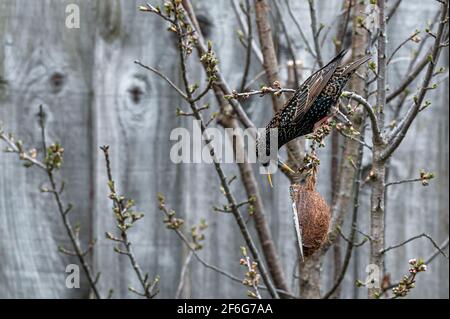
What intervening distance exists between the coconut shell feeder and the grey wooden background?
975 millimetres

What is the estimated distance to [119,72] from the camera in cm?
299

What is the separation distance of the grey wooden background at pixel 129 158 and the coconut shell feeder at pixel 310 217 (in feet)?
3.20

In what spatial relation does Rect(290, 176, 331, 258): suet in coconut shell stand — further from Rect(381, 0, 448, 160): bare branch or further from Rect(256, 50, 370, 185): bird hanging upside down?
Rect(381, 0, 448, 160): bare branch

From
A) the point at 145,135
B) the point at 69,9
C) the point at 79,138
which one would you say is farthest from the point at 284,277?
the point at 69,9

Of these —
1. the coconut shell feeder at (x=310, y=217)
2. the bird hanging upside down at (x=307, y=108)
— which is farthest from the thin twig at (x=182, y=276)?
the coconut shell feeder at (x=310, y=217)

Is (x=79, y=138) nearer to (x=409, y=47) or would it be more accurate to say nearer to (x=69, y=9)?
(x=69, y=9)

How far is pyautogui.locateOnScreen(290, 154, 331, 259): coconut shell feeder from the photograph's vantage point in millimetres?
1978

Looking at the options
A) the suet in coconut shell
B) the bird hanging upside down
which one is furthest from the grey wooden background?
the suet in coconut shell

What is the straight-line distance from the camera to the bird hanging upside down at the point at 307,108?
211 cm

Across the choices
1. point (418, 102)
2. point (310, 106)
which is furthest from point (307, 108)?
point (418, 102)

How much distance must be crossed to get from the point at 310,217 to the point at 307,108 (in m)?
0.30
